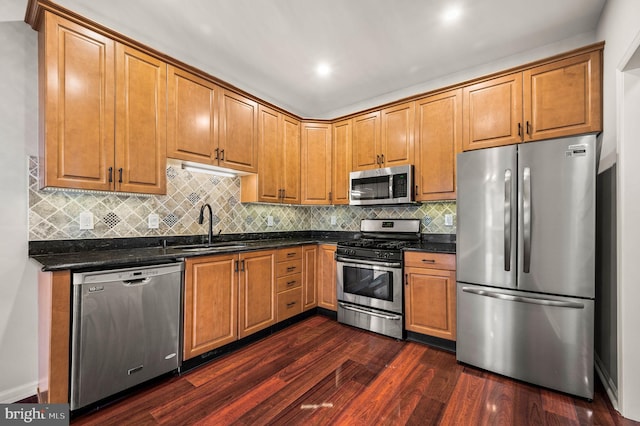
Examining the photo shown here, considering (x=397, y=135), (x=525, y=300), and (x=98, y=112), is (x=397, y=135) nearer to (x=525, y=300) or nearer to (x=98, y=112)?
(x=525, y=300)

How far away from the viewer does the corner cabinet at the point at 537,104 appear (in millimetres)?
2223

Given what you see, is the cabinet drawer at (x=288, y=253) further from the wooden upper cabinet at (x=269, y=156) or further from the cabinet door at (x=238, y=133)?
the cabinet door at (x=238, y=133)

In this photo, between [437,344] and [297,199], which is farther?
[297,199]

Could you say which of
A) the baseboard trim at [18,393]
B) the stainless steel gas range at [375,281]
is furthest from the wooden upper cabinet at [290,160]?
the baseboard trim at [18,393]

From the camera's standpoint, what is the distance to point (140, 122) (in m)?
2.20

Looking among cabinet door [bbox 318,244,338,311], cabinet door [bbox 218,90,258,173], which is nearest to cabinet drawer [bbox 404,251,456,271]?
cabinet door [bbox 318,244,338,311]

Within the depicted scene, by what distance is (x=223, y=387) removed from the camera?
2.01 m

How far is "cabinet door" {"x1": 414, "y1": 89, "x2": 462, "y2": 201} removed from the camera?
2.85 m

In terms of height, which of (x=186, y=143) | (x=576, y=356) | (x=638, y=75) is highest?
(x=638, y=75)

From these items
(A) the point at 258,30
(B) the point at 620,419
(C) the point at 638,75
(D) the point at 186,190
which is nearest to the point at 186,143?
(D) the point at 186,190

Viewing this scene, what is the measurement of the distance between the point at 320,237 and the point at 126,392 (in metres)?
2.84

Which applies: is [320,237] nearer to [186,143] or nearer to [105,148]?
[186,143]

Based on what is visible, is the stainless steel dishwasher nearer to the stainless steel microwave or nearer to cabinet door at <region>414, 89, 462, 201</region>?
the stainless steel microwave

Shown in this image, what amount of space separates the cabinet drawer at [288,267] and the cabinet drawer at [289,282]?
0.04 meters
